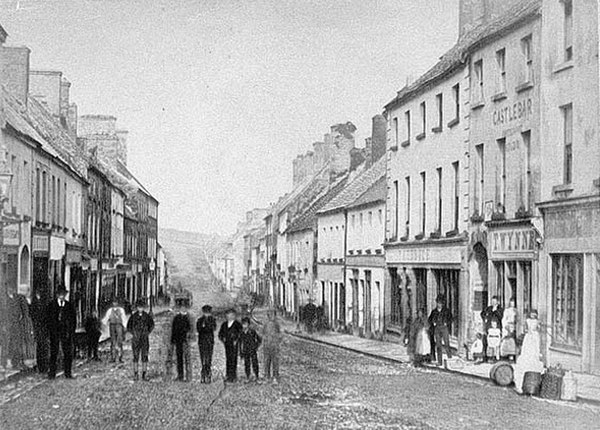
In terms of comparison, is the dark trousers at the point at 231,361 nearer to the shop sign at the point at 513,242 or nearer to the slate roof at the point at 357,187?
the shop sign at the point at 513,242

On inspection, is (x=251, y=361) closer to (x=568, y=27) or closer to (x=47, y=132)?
(x=568, y=27)

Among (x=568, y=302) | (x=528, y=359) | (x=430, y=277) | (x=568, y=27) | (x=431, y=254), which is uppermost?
(x=568, y=27)

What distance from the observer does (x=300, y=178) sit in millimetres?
15438

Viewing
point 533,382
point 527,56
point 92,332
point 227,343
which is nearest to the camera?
point 227,343

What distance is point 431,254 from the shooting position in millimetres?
18672

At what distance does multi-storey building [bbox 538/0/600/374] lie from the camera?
13672mm

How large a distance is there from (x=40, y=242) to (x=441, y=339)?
6.76m

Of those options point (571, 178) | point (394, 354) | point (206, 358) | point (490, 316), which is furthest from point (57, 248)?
point (571, 178)

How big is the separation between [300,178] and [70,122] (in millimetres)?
8148

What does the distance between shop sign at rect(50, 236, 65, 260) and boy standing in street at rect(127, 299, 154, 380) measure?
204 centimetres

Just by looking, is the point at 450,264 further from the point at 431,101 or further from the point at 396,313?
Answer: the point at 431,101

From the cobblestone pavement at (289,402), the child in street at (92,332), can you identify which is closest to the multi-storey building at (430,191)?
the cobblestone pavement at (289,402)

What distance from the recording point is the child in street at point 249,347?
13441 mm

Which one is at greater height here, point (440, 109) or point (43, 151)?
point (440, 109)
